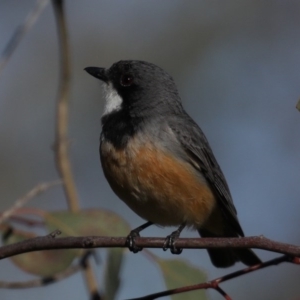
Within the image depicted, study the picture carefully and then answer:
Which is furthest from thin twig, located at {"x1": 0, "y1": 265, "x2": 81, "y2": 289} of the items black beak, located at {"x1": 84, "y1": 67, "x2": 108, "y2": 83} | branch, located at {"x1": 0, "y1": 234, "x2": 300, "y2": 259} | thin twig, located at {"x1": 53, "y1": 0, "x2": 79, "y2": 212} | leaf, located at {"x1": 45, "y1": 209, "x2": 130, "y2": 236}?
black beak, located at {"x1": 84, "y1": 67, "x2": 108, "y2": 83}

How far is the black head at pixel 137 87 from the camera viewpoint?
4.57 meters

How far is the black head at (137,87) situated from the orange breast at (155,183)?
0.45m

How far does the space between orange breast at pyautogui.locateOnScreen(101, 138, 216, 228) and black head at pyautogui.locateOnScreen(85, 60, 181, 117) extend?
0.45 meters

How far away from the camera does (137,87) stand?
467cm

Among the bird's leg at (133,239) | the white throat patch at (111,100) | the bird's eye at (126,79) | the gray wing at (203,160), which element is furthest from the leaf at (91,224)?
the bird's eye at (126,79)

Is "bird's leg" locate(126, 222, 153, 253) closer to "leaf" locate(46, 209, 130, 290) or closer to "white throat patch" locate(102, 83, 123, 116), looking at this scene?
"leaf" locate(46, 209, 130, 290)

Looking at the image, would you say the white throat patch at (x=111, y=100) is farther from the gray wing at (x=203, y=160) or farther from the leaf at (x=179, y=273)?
the leaf at (x=179, y=273)

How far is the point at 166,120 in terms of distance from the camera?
14.3 feet

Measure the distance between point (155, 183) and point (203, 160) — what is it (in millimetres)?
585

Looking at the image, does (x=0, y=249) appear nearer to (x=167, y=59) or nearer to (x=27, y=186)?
(x=27, y=186)

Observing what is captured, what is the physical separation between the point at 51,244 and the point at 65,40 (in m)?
1.91

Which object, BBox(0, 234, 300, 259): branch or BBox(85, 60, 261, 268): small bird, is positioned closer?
BBox(0, 234, 300, 259): branch

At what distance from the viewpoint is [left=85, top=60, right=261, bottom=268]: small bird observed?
4.01 m

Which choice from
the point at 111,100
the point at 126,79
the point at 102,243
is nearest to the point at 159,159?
Result: the point at 111,100
